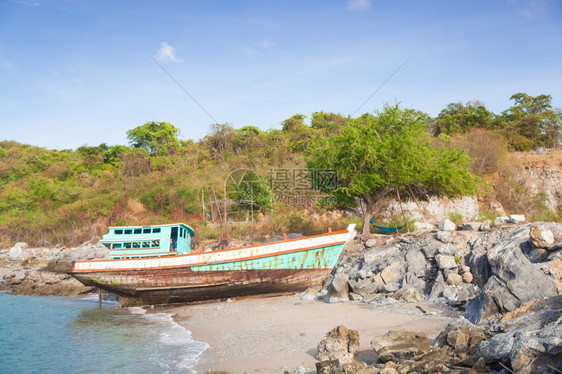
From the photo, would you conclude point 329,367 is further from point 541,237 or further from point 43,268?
point 43,268

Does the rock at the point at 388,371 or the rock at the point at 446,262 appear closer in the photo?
the rock at the point at 388,371

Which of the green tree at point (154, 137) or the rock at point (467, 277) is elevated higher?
the green tree at point (154, 137)

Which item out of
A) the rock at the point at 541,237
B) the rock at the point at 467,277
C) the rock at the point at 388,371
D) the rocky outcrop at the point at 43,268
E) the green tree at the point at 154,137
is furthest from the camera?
the green tree at the point at 154,137

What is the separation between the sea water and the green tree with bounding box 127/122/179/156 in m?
40.3

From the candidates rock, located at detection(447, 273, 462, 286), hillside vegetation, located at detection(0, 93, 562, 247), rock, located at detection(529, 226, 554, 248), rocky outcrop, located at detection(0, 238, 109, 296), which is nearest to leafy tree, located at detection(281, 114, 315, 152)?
hillside vegetation, located at detection(0, 93, 562, 247)

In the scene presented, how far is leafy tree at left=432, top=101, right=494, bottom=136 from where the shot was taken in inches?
1666

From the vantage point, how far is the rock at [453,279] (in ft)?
44.2

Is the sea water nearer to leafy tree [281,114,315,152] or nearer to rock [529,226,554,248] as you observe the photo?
rock [529,226,554,248]

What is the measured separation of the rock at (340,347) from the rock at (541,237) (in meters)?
6.49

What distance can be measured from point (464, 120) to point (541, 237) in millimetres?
35575

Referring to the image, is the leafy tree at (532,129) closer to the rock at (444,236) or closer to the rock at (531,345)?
the rock at (444,236)

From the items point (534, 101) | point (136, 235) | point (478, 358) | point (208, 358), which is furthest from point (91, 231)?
point (534, 101)

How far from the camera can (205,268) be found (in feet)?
54.8

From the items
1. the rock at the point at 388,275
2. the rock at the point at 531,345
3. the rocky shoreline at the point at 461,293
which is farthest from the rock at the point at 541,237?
the rock at the point at 388,275
